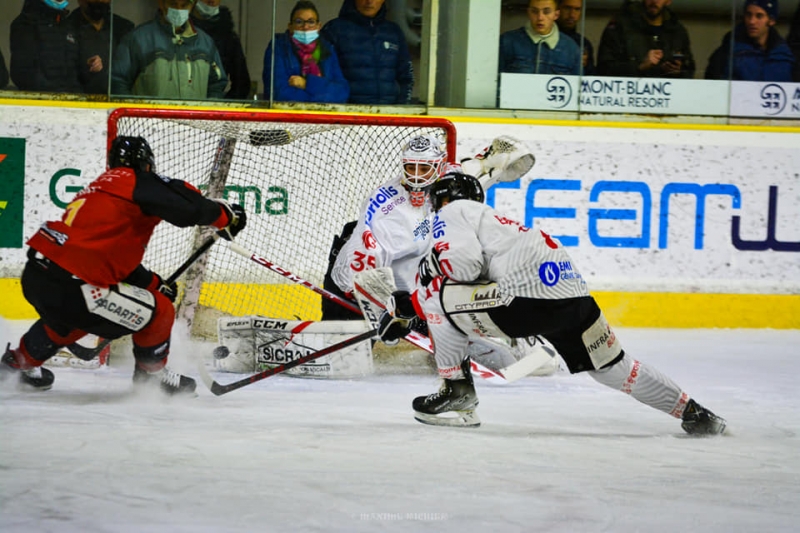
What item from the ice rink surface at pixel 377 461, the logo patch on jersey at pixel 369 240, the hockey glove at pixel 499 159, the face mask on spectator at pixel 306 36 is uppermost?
the face mask on spectator at pixel 306 36

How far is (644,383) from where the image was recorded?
3.32m

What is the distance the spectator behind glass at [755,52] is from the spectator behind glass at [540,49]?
0.86 metres

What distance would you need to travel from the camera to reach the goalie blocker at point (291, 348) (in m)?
4.46

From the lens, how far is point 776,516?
96.3 inches

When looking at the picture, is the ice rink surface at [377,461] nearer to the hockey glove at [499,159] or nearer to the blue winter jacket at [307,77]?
the hockey glove at [499,159]

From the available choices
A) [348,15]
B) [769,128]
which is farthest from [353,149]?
[769,128]

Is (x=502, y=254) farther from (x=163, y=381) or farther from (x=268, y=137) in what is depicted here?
(x=268, y=137)

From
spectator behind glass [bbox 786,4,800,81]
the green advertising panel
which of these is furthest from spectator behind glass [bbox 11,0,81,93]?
spectator behind glass [bbox 786,4,800,81]

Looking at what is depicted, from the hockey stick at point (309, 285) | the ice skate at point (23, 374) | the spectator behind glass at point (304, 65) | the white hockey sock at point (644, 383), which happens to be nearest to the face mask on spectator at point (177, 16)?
the spectator behind glass at point (304, 65)

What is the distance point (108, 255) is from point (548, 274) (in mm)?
1462

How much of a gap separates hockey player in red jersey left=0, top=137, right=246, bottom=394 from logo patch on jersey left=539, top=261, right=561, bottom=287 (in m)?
1.20

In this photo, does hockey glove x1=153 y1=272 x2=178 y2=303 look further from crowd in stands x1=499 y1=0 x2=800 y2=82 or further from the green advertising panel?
crowd in stands x1=499 y1=0 x2=800 y2=82

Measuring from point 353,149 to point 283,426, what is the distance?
8.48 feet

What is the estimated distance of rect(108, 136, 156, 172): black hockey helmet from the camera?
3699mm
